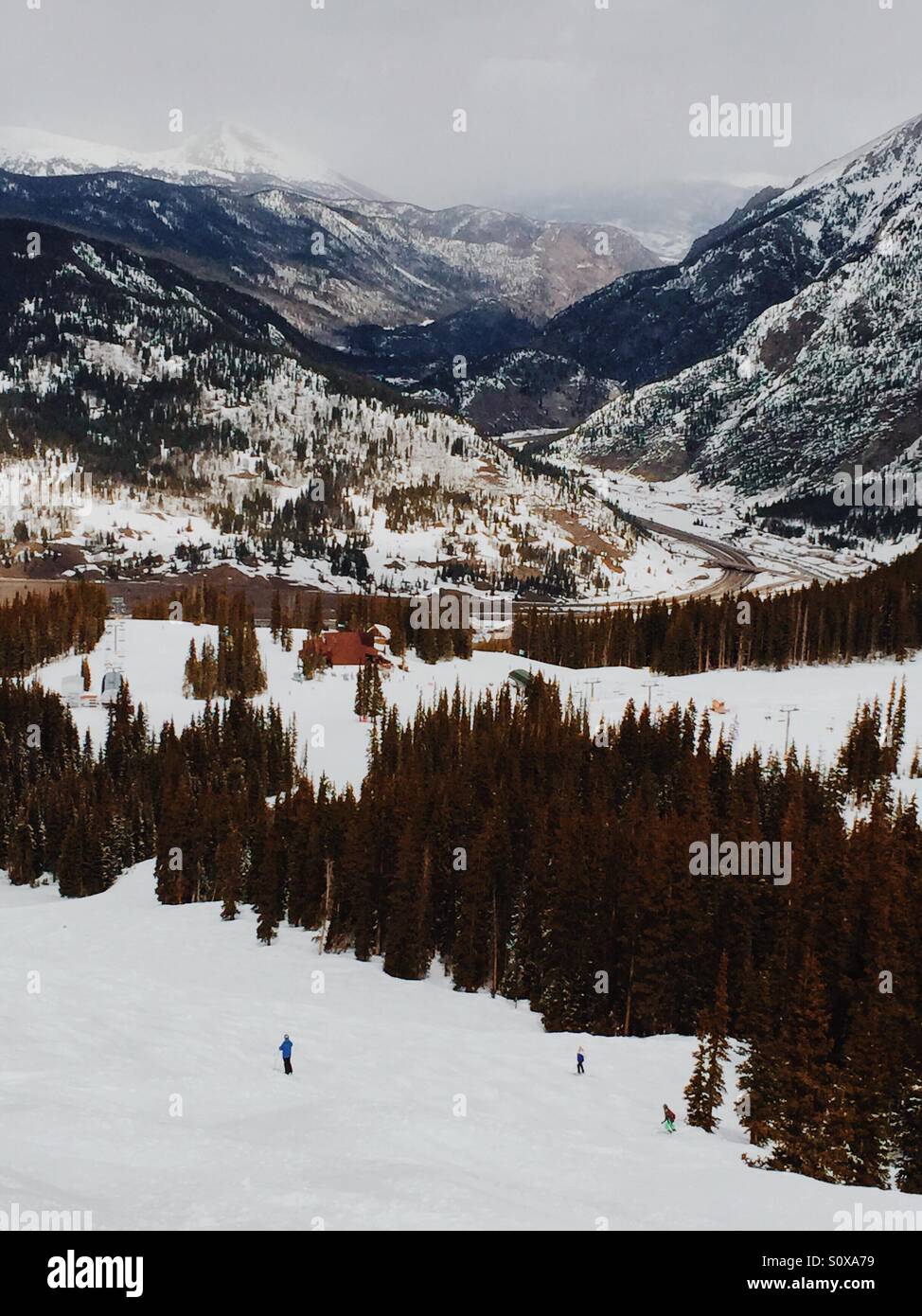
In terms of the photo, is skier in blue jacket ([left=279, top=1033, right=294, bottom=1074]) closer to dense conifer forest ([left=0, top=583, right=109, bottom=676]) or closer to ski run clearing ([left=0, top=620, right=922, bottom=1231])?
ski run clearing ([left=0, top=620, right=922, bottom=1231])

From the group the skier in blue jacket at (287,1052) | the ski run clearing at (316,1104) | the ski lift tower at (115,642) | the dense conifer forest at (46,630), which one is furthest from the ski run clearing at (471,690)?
the skier in blue jacket at (287,1052)

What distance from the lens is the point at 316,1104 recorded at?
129 ft

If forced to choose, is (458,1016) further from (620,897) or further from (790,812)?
(790,812)

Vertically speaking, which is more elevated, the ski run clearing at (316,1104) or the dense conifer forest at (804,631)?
the dense conifer forest at (804,631)

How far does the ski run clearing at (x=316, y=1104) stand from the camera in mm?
28188

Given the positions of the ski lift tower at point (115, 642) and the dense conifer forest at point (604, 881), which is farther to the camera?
the ski lift tower at point (115, 642)

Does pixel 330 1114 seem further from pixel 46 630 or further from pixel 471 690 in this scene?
pixel 46 630

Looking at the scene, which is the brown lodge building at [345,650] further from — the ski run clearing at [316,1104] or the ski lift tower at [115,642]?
the ski run clearing at [316,1104]

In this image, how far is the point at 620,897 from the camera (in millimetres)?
70812

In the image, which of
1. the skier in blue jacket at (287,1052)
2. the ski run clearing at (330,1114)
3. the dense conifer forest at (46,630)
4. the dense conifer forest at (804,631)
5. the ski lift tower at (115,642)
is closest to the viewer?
the ski run clearing at (330,1114)

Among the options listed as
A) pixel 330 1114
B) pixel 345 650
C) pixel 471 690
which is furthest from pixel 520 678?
pixel 330 1114

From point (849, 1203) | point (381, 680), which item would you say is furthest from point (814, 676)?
point (849, 1203)

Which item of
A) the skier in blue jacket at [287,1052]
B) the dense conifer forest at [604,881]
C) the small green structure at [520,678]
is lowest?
the dense conifer forest at [604,881]
